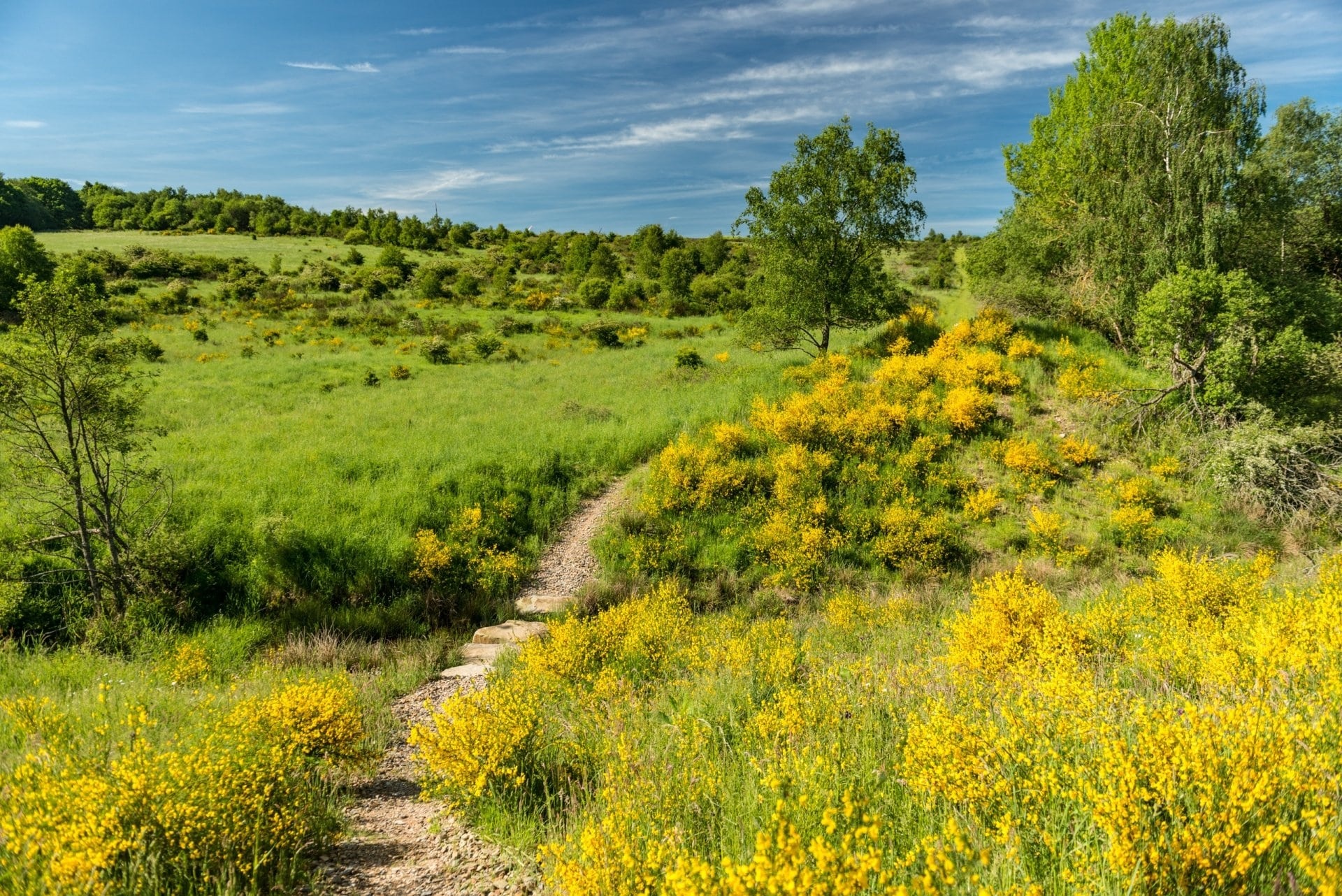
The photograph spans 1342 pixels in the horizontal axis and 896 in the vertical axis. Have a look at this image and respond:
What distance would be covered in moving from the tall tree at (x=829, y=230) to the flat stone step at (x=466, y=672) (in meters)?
14.3

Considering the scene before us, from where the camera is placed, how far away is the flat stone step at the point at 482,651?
9.18m

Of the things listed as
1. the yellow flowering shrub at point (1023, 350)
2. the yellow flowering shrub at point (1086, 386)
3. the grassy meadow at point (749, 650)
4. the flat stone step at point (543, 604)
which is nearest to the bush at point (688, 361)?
the grassy meadow at point (749, 650)

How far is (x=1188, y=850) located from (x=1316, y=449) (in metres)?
16.5

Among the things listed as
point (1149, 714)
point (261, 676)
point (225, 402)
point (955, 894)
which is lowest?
point (261, 676)

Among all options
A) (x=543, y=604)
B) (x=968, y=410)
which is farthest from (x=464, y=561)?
(x=968, y=410)

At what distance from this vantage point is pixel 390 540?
11422 millimetres

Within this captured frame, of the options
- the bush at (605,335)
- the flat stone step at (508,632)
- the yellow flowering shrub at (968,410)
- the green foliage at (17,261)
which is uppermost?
the green foliage at (17,261)

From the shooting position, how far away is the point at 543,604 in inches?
432

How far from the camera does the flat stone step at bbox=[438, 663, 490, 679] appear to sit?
860cm

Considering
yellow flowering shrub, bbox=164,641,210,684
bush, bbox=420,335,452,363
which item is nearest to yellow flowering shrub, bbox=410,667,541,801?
yellow flowering shrub, bbox=164,641,210,684

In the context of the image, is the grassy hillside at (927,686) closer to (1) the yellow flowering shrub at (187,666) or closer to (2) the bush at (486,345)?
(1) the yellow flowering shrub at (187,666)

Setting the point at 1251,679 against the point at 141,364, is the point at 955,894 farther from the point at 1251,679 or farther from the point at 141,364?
the point at 141,364

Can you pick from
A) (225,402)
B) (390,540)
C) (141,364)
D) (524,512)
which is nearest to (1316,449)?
(524,512)

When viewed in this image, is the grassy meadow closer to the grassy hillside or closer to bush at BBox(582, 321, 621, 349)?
the grassy hillside
